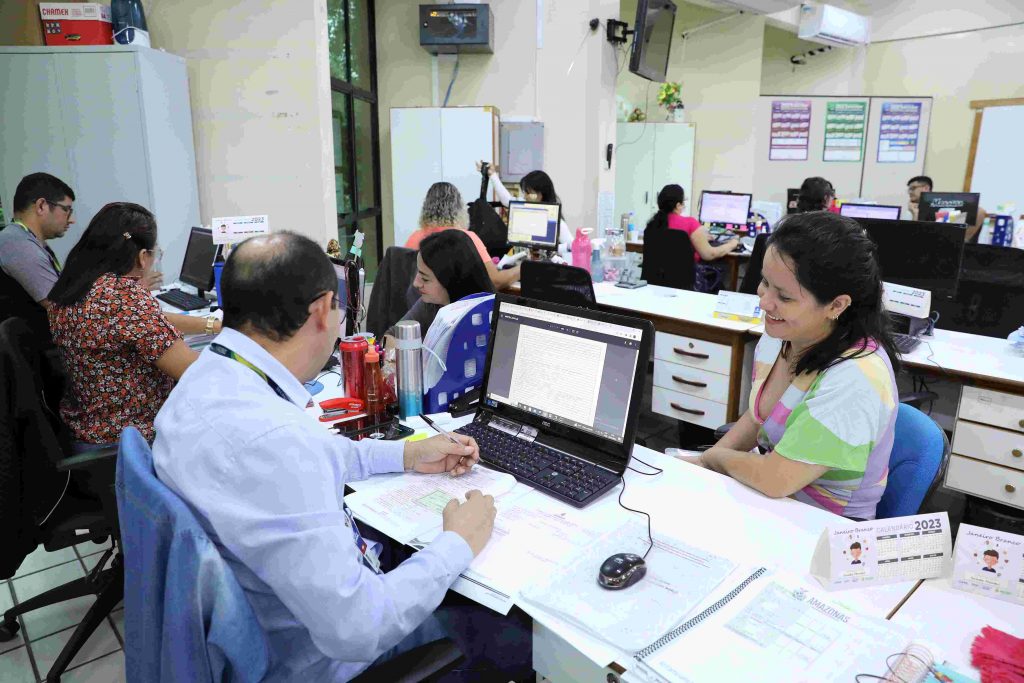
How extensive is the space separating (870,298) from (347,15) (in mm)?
5103

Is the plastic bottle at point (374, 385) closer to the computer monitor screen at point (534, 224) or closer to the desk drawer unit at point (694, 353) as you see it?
the desk drawer unit at point (694, 353)

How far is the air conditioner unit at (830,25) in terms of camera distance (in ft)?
23.6

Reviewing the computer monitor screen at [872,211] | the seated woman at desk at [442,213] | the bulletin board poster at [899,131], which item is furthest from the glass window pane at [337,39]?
the bulletin board poster at [899,131]

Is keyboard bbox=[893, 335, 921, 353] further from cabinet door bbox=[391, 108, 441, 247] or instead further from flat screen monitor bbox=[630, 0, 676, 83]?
cabinet door bbox=[391, 108, 441, 247]

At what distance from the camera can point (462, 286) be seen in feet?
8.07

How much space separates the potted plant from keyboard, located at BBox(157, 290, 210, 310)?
566 centimetres

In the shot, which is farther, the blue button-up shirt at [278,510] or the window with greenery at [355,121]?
the window with greenery at [355,121]

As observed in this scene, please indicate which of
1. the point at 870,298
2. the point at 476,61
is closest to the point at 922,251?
the point at 870,298

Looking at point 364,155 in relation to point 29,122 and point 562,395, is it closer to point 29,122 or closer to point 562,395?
point 29,122

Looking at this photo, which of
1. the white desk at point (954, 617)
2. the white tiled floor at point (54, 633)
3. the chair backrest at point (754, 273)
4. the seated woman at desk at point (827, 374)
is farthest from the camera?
the chair backrest at point (754, 273)

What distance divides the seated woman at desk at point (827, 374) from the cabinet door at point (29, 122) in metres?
3.89

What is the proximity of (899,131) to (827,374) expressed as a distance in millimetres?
7865

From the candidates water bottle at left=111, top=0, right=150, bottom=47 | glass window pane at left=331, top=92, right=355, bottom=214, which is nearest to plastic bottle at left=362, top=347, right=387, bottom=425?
water bottle at left=111, top=0, right=150, bottom=47

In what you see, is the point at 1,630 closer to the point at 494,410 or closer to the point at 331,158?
the point at 494,410
